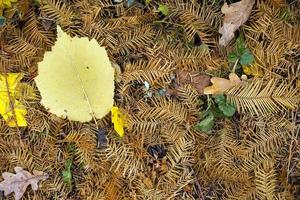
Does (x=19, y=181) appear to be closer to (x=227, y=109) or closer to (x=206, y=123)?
(x=206, y=123)

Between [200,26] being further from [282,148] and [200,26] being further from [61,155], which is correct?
[61,155]

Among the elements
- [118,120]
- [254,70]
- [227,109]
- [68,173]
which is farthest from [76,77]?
[254,70]

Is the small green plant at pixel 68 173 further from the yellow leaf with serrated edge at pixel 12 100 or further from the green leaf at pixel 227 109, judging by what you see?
the green leaf at pixel 227 109

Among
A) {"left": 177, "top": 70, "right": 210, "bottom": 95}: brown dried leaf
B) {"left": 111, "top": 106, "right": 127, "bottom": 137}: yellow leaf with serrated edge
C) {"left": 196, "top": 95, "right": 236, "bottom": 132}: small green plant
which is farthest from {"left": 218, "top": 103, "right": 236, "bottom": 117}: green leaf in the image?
{"left": 111, "top": 106, "right": 127, "bottom": 137}: yellow leaf with serrated edge

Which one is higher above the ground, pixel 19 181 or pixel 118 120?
pixel 118 120

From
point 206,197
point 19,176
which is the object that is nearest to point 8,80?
point 19,176
